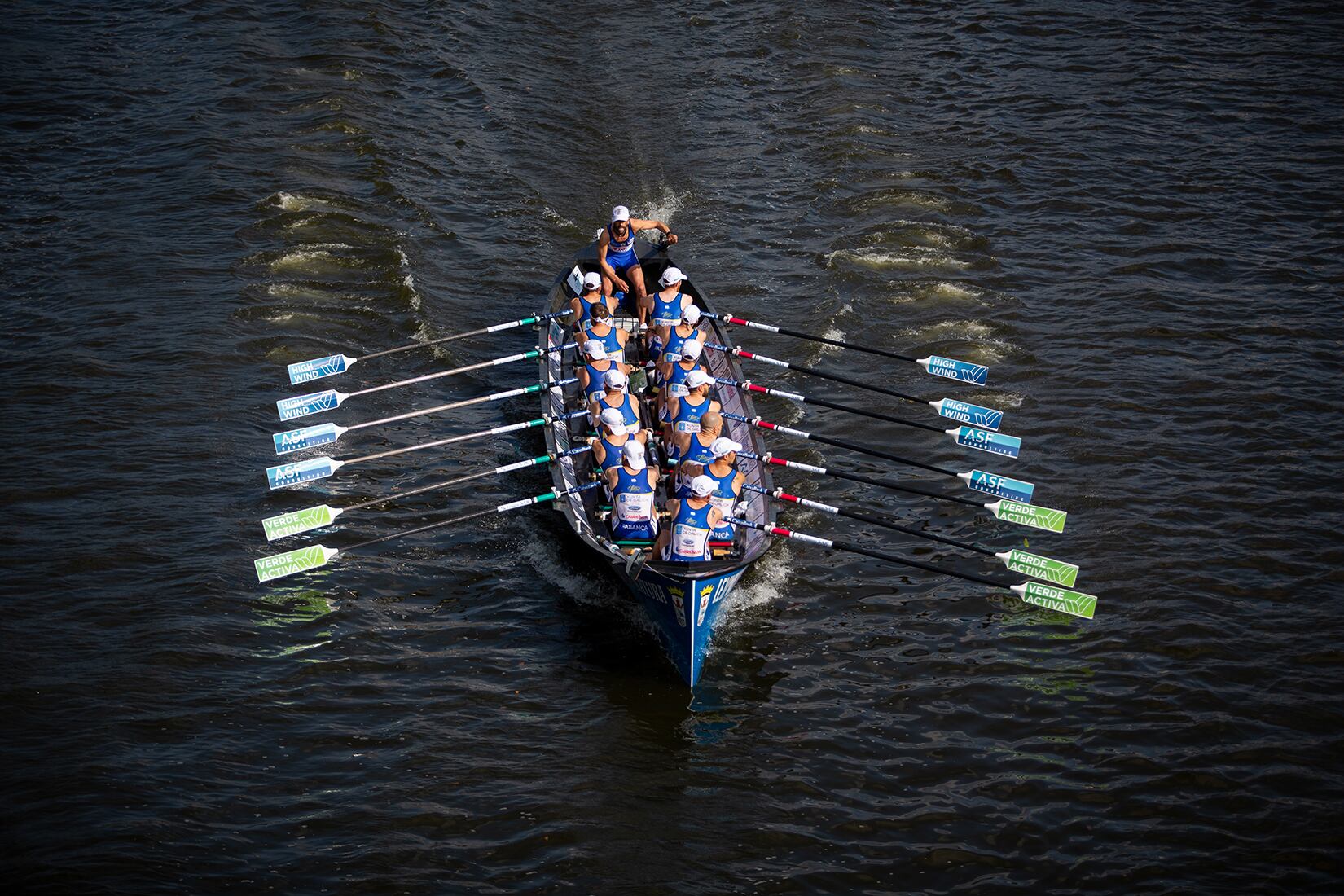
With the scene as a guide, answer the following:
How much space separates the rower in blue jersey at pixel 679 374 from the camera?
57.3ft

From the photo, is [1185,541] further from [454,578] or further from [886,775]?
[454,578]

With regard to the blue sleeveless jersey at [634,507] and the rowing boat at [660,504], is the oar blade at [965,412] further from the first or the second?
the blue sleeveless jersey at [634,507]

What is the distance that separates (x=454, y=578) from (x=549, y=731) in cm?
344

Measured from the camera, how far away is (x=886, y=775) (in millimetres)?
13914

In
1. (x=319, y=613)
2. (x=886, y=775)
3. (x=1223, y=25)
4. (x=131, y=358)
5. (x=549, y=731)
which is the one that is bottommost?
(x=886, y=775)

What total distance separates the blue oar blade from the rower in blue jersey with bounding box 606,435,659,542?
455 centimetres

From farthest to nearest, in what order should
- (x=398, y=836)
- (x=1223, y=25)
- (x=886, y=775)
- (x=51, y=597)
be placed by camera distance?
(x=1223, y=25)
(x=51, y=597)
(x=886, y=775)
(x=398, y=836)

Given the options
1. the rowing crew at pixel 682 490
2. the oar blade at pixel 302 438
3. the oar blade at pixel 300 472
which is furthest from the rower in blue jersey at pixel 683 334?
the oar blade at pixel 300 472

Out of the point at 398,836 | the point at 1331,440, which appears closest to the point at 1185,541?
the point at 1331,440

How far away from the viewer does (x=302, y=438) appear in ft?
57.2

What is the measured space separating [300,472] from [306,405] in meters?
1.92

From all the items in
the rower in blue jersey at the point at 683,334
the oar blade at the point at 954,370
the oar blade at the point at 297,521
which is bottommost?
the oar blade at the point at 297,521

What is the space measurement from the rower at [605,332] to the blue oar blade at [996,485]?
225 inches

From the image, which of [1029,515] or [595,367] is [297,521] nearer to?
[595,367]
